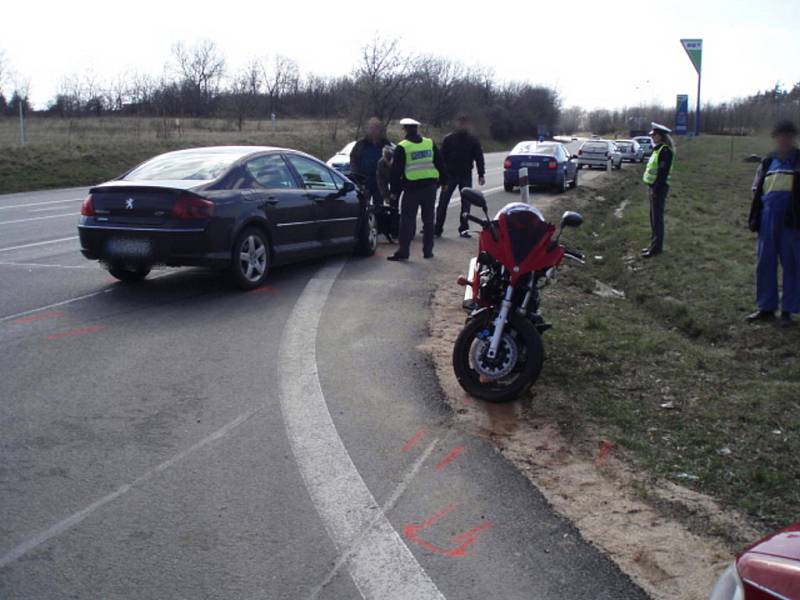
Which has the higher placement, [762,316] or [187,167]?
[187,167]

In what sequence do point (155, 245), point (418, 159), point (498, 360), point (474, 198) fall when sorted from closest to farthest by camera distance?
point (498, 360) < point (474, 198) < point (155, 245) < point (418, 159)

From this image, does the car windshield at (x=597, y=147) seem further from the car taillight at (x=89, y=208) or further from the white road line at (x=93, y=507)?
the white road line at (x=93, y=507)

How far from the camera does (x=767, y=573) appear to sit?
2.18m

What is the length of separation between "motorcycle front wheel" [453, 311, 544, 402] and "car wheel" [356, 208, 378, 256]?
6.02m

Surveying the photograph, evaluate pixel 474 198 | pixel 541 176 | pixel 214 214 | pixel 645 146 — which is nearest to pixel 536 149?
pixel 541 176

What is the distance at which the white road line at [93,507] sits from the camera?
3.68 meters

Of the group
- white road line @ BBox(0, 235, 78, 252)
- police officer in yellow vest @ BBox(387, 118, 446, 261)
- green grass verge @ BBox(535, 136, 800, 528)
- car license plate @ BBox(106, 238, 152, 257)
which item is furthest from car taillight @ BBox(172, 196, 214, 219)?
white road line @ BBox(0, 235, 78, 252)

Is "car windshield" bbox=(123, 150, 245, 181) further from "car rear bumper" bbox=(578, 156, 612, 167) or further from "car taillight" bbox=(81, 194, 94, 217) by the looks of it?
"car rear bumper" bbox=(578, 156, 612, 167)

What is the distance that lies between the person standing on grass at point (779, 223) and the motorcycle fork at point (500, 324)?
3.51 m

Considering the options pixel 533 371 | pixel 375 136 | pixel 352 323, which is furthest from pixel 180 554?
pixel 375 136

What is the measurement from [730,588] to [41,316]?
7.08 meters

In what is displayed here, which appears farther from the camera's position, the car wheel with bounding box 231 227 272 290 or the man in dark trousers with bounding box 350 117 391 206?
the man in dark trousers with bounding box 350 117 391 206

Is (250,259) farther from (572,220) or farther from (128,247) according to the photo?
(572,220)

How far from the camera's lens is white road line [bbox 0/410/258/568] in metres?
3.68
